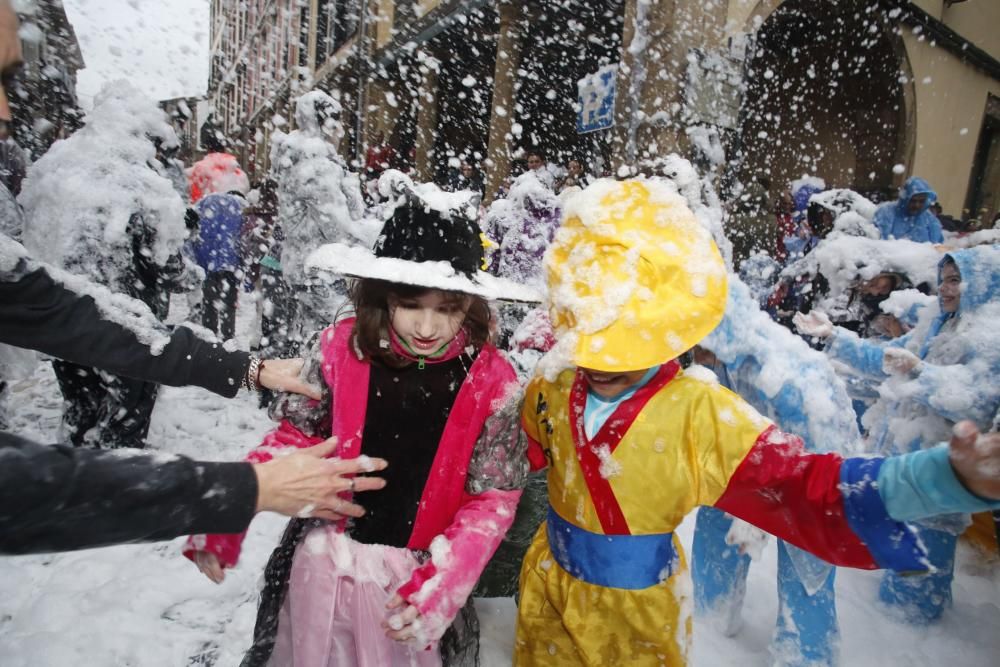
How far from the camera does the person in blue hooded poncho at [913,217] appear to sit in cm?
535

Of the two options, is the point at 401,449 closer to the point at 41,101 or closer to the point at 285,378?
the point at 285,378

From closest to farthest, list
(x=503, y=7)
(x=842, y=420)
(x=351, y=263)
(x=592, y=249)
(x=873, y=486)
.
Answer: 1. (x=873, y=486)
2. (x=592, y=249)
3. (x=351, y=263)
4. (x=842, y=420)
5. (x=503, y=7)

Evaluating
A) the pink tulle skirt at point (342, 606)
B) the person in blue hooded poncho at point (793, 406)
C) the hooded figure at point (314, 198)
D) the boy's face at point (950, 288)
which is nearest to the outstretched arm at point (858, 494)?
the person in blue hooded poncho at point (793, 406)

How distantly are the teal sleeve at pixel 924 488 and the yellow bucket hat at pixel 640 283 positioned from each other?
441mm

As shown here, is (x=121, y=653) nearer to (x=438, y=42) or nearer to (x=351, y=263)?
(x=351, y=263)

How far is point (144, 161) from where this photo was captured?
3320 millimetres

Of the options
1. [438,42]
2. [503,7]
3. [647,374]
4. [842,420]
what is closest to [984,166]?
[503,7]

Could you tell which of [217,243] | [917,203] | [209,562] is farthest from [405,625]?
[917,203]

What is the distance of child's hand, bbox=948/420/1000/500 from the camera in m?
0.90

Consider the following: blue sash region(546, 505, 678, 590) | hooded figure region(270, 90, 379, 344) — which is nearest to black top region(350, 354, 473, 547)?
blue sash region(546, 505, 678, 590)

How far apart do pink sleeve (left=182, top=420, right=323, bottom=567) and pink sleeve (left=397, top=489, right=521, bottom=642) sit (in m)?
0.44

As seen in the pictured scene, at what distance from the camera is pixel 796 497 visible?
120 cm

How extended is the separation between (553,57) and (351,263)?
10.7 meters

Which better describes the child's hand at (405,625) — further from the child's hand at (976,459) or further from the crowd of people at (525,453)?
the child's hand at (976,459)
